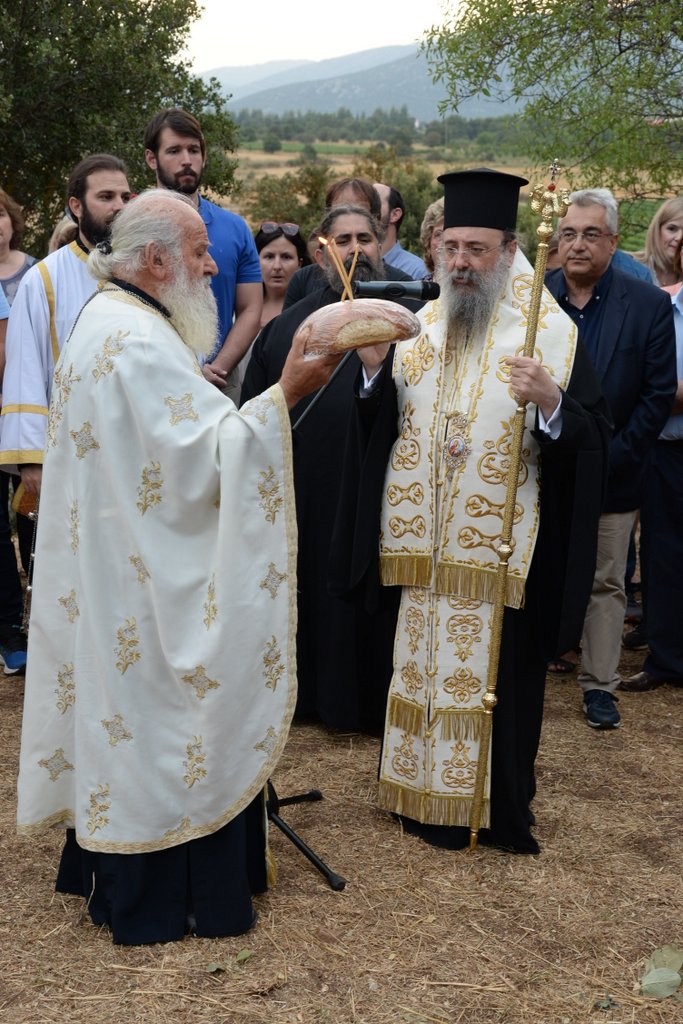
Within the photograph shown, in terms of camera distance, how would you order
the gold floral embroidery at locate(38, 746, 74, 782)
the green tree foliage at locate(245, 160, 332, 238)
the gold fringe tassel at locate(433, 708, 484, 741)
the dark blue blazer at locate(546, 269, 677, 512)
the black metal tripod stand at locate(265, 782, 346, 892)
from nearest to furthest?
the gold floral embroidery at locate(38, 746, 74, 782), the black metal tripod stand at locate(265, 782, 346, 892), the gold fringe tassel at locate(433, 708, 484, 741), the dark blue blazer at locate(546, 269, 677, 512), the green tree foliage at locate(245, 160, 332, 238)

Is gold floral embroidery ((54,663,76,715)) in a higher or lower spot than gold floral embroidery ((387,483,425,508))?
lower

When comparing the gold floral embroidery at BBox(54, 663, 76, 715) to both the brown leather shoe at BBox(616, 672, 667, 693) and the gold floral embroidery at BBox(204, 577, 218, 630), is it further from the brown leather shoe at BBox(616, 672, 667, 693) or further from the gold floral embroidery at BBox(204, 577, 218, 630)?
the brown leather shoe at BBox(616, 672, 667, 693)

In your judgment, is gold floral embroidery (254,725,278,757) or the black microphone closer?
the black microphone

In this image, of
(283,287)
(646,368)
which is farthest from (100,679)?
(283,287)

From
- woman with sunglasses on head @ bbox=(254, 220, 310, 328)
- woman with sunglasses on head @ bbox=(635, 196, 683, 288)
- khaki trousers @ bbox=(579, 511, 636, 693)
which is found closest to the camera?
khaki trousers @ bbox=(579, 511, 636, 693)

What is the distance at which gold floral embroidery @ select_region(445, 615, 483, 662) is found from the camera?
4.42 metres

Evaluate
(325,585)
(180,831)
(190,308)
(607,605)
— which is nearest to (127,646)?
(180,831)

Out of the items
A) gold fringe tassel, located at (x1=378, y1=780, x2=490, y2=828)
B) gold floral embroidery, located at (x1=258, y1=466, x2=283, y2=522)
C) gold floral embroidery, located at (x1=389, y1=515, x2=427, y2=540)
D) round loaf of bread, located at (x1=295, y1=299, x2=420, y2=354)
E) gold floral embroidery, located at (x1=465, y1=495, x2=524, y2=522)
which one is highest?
round loaf of bread, located at (x1=295, y1=299, x2=420, y2=354)

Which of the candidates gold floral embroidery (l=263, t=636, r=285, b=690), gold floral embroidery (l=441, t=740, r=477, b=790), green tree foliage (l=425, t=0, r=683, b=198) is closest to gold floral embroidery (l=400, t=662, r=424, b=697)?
gold floral embroidery (l=441, t=740, r=477, b=790)

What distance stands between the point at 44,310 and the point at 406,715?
9.01ft

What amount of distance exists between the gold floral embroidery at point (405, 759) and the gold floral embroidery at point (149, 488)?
5.06 ft

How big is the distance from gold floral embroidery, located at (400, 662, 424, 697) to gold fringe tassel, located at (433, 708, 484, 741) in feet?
0.44

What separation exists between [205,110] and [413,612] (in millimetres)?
8563

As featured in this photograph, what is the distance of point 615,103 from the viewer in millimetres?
9469
